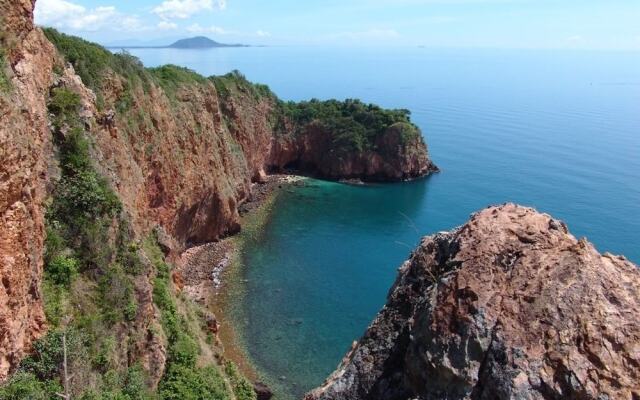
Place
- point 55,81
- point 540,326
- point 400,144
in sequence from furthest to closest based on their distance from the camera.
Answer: point 400,144 < point 55,81 < point 540,326

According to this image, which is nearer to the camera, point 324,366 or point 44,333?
point 44,333

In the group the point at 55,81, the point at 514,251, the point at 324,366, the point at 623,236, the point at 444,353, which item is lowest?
the point at 324,366

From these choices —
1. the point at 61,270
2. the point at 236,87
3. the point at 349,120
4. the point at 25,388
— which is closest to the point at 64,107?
the point at 61,270

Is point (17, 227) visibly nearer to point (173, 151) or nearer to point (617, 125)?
point (173, 151)

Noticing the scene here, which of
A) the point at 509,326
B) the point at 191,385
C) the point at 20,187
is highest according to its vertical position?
the point at 509,326

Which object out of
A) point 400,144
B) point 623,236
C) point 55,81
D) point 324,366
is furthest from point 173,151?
point 623,236

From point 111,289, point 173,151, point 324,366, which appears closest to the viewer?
point 111,289

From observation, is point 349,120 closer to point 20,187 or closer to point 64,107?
point 64,107

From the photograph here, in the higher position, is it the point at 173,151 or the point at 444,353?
the point at 444,353
